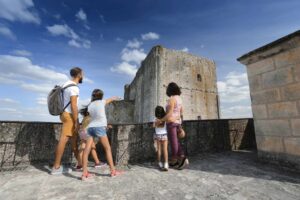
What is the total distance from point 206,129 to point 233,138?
115cm

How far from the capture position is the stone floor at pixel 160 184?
2125mm

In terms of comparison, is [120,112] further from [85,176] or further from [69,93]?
[85,176]

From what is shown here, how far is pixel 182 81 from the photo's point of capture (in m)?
13.7

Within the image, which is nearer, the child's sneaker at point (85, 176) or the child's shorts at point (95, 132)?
the child's sneaker at point (85, 176)

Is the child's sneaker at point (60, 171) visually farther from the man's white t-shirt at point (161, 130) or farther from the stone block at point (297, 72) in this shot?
the stone block at point (297, 72)

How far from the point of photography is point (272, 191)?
222cm

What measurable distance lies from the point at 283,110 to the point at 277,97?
0.28 metres

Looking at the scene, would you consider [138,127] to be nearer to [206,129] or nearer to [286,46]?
[206,129]

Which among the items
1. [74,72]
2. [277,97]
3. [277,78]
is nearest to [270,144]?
[277,97]

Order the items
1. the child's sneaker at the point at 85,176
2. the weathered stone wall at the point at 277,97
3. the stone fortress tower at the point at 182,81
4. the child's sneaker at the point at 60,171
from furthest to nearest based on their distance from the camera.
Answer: the stone fortress tower at the point at 182,81
the weathered stone wall at the point at 277,97
the child's sneaker at the point at 60,171
the child's sneaker at the point at 85,176

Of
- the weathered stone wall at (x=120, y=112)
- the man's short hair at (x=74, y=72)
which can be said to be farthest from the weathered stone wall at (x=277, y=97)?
the weathered stone wall at (x=120, y=112)

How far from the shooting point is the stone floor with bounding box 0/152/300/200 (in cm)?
212

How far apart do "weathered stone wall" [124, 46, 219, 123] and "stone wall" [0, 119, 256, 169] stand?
24.0 ft

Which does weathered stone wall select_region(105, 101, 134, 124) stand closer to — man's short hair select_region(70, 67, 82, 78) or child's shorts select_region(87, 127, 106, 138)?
man's short hair select_region(70, 67, 82, 78)
